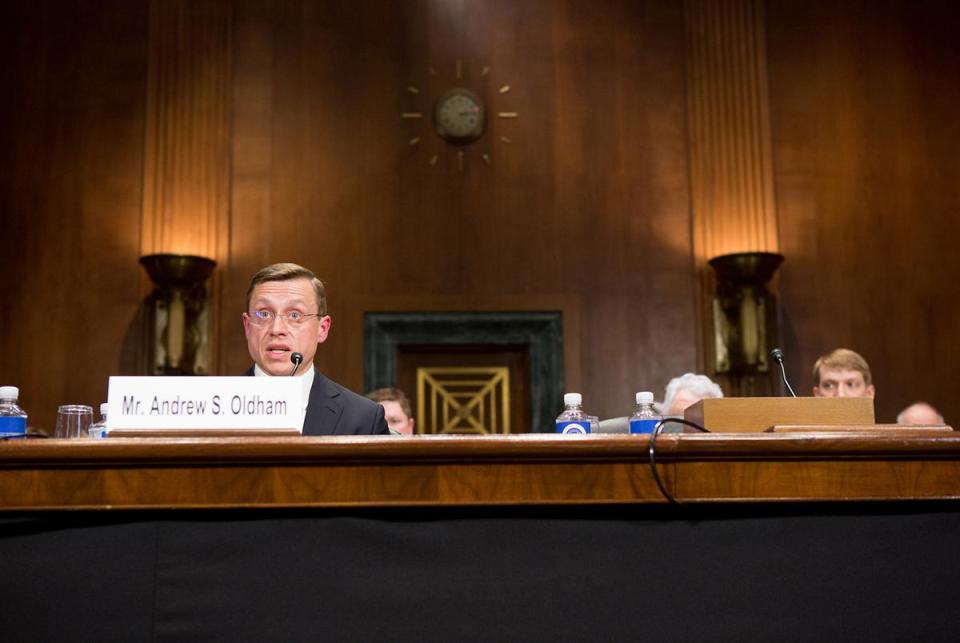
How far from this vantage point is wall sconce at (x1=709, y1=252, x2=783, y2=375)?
5.93 m

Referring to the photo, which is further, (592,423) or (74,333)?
(74,333)

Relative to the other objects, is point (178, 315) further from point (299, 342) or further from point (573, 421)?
point (573, 421)

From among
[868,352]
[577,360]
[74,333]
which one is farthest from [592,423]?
[74,333]

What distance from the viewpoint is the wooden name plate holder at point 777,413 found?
228 centimetres

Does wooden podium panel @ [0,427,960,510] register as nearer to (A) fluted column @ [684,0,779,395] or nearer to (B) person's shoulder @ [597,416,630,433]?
(B) person's shoulder @ [597,416,630,433]

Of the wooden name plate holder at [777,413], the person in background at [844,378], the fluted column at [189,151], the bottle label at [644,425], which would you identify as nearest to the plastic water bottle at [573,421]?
the bottle label at [644,425]

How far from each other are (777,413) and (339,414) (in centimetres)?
134

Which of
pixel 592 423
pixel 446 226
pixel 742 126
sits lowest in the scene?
pixel 592 423

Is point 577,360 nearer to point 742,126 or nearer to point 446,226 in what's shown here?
point 446,226

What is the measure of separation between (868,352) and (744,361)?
0.83 m

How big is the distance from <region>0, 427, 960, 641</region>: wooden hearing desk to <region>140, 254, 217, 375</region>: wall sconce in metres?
4.21

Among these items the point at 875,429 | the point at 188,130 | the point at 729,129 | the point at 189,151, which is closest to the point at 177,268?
the point at 189,151

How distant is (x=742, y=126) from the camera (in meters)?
6.28

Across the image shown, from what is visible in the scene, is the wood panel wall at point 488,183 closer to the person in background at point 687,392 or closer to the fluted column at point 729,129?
the fluted column at point 729,129
